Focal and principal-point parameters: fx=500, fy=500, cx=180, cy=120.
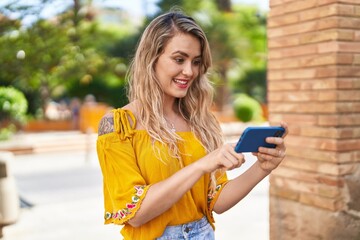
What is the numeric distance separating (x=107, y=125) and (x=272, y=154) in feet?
2.14

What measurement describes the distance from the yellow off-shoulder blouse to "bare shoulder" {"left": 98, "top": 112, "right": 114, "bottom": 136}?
0.02 meters

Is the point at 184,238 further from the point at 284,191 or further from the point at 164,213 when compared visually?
the point at 284,191

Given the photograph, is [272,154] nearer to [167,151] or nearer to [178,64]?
[167,151]

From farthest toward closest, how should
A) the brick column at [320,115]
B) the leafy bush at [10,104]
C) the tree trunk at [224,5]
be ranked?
the tree trunk at [224,5], the leafy bush at [10,104], the brick column at [320,115]

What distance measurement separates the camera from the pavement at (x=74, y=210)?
241 inches

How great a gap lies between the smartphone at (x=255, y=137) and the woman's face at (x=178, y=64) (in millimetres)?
397

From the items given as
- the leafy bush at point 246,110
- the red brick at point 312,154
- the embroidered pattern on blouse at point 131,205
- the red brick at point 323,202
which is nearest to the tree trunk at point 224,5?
the leafy bush at point 246,110

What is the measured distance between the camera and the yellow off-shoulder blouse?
188 centimetres

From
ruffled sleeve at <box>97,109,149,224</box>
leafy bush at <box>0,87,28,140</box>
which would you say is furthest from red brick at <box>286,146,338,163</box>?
leafy bush at <box>0,87,28,140</box>

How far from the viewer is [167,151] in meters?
1.97

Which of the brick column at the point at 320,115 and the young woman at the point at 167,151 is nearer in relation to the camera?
the young woman at the point at 167,151

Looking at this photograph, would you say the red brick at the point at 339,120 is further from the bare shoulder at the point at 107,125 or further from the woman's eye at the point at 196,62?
the bare shoulder at the point at 107,125

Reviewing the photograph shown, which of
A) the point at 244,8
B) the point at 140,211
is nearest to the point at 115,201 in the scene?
the point at 140,211

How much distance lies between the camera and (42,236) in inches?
238
